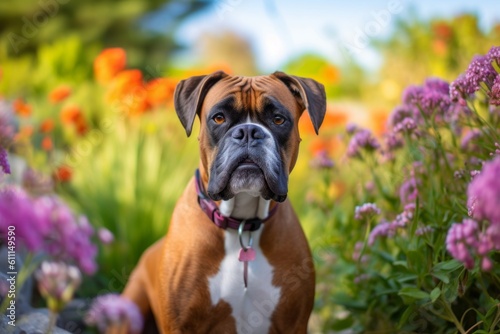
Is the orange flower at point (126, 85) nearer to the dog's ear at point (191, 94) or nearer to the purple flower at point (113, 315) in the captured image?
the dog's ear at point (191, 94)

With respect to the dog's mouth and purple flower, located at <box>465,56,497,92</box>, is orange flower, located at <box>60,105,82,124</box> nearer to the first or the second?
the dog's mouth

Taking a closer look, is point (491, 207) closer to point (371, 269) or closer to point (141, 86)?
point (371, 269)

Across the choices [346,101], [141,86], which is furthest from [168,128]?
[346,101]

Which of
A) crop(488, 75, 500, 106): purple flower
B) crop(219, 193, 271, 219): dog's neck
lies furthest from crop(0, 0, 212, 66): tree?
crop(488, 75, 500, 106): purple flower

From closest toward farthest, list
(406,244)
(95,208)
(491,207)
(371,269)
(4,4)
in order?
(491,207) → (406,244) → (371,269) → (95,208) → (4,4)

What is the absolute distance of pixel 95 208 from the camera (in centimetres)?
486

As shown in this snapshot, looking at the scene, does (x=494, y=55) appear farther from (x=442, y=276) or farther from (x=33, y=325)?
(x=33, y=325)

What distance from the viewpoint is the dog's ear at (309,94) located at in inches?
119

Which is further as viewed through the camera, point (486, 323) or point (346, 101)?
point (346, 101)

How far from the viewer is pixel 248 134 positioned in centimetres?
279

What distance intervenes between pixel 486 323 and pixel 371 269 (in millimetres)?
964

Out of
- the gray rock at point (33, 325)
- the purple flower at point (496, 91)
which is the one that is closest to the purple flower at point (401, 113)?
the purple flower at point (496, 91)

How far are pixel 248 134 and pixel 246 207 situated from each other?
417 millimetres

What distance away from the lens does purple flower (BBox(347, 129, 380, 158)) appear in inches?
137
